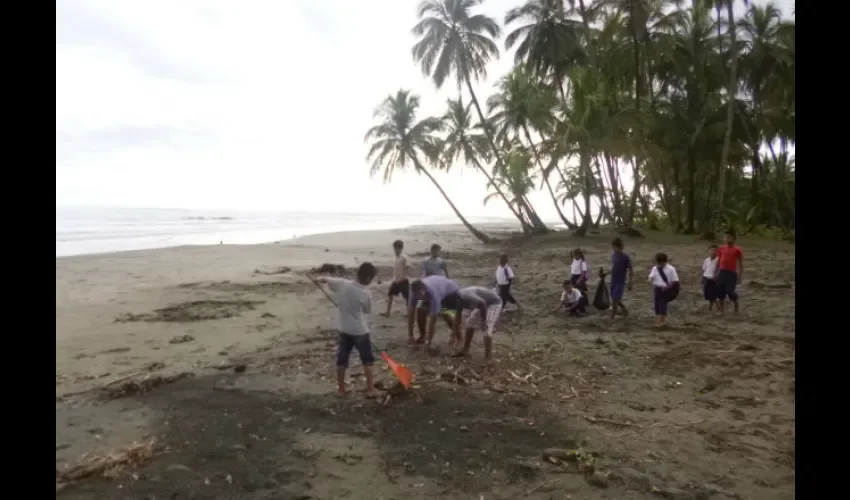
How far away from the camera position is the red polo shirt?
7199 mm

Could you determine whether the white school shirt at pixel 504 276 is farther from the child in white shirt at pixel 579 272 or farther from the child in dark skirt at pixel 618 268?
the child in dark skirt at pixel 618 268

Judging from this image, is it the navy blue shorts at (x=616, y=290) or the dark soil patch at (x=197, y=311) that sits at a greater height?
the navy blue shorts at (x=616, y=290)

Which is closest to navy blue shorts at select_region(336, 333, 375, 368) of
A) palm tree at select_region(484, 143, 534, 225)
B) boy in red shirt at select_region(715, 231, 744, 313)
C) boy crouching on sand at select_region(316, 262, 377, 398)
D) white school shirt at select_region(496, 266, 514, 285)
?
boy crouching on sand at select_region(316, 262, 377, 398)

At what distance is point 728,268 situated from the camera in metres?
7.28

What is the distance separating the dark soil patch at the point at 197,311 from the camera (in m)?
8.22

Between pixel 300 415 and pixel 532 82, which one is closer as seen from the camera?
pixel 300 415

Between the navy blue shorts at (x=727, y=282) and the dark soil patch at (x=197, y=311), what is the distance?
7.52m

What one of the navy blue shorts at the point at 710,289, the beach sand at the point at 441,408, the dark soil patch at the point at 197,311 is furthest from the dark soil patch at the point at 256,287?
the navy blue shorts at the point at 710,289

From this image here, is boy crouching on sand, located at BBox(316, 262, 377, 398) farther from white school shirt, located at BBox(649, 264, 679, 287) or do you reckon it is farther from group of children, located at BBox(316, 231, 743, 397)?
white school shirt, located at BBox(649, 264, 679, 287)

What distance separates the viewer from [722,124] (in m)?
18.1

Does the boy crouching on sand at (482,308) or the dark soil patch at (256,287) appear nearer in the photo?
the boy crouching on sand at (482,308)
